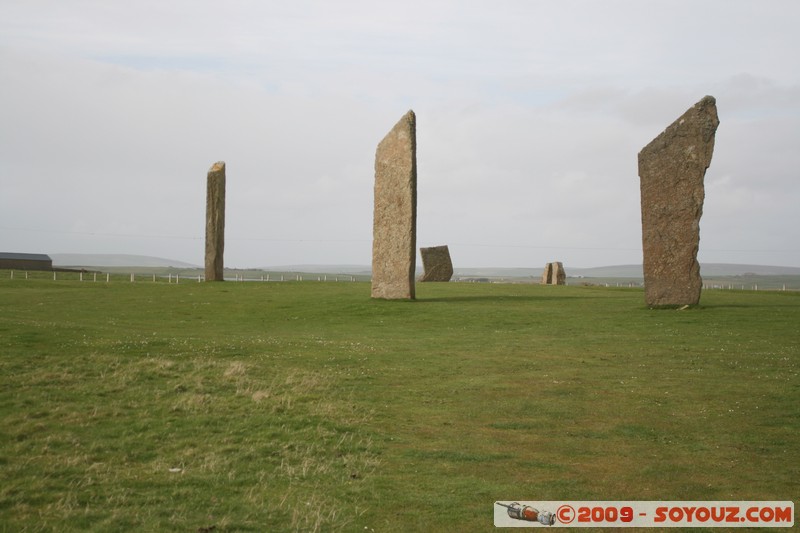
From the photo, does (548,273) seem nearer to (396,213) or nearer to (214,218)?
(214,218)

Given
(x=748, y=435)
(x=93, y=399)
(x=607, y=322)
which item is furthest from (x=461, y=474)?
(x=607, y=322)

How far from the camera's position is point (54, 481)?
823cm

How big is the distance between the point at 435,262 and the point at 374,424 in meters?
36.3

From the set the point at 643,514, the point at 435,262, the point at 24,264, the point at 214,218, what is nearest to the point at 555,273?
the point at 435,262

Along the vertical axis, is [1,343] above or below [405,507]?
above

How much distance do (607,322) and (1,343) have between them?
1530cm

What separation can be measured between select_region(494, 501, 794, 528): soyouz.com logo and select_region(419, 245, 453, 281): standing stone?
3869 centimetres

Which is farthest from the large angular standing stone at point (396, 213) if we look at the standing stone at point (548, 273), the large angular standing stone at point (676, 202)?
the standing stone at point (548, 273)

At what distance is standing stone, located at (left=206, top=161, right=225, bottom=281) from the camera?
129 ft

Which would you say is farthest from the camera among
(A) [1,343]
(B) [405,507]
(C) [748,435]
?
(A) [1,343]

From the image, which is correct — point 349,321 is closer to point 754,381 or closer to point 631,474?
point 754,381

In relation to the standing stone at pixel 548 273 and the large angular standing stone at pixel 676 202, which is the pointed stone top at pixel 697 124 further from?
the standing stone at pixel 548 273

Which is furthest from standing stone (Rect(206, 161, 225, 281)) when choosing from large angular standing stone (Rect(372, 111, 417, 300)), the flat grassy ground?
the flat grassy ground

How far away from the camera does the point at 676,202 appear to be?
2483 centimetres
